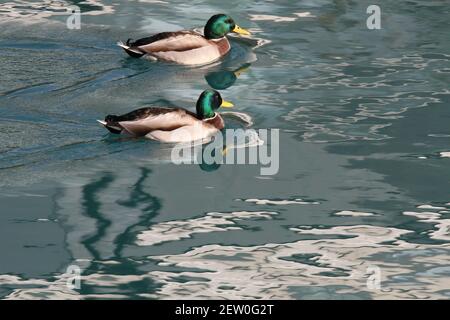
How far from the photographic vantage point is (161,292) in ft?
34.7

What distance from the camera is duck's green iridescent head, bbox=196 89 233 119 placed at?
14570 mm

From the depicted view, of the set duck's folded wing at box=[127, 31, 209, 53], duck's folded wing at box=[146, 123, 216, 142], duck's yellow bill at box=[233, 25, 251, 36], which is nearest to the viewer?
duck's folded wing at box=[146, 123, 216, 142]

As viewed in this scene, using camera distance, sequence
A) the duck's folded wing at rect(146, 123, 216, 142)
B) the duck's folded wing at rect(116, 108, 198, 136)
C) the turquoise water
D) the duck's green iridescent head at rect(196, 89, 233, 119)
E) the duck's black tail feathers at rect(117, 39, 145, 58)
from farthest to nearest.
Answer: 1. the duck's black tail feathers at rect(117, 39, 145, 58)
2. the duck's green iridescent head at rect(196, 89, 233, 119)
3. the duck's folded wing at rect(146, 123, 216, 142)
4. the duck's folded wing at rect(116, 108, 198, 136)
5. the turquoise water

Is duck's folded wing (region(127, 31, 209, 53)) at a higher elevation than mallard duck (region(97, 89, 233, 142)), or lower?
higher

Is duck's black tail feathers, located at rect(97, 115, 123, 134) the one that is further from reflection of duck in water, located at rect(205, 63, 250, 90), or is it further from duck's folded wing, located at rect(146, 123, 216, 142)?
reflection of duck in water, located at rect(205, 63, 250, 90)

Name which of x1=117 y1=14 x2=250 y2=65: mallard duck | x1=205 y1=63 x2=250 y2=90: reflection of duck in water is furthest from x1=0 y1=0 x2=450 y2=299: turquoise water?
x1=117 y1=14 x2=250 y2=65: mallard duck

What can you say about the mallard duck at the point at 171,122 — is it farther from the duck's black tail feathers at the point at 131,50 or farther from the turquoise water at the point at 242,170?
the duck's black tail feathers at the point at 131,50

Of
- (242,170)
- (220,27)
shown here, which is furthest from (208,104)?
(220,27)

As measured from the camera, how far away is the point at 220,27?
1847 cm

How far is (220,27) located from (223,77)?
136 centimetres

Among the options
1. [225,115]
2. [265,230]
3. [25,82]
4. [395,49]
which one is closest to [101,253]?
[265,230]

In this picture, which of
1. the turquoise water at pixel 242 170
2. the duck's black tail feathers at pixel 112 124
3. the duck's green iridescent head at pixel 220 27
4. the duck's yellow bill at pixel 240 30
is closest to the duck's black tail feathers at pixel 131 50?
the turquoise water at pixel 242 170

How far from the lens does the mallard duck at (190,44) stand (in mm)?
17656

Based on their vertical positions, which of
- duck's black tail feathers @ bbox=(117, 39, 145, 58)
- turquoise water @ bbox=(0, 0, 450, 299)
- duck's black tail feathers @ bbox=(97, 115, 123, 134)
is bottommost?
turquoise water @ bbox=(0, 0, 450, 299)
